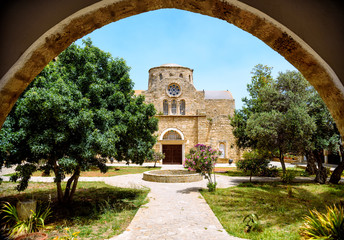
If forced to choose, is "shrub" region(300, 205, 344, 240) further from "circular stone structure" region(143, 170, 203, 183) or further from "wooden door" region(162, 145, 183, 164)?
"wooden door" region(162, 145, 183, 164)

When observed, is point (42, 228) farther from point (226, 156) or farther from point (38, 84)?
point (226, 156)

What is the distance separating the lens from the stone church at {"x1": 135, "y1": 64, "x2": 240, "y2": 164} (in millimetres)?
26281

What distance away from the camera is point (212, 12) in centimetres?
208

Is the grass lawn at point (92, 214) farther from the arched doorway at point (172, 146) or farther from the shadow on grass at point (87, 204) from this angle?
the arched doorway at point (172, 146)

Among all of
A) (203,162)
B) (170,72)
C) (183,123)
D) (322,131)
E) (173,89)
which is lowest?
(203,162)

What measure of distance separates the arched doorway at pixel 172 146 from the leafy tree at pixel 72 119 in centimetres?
1758

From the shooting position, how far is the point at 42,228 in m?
5.30

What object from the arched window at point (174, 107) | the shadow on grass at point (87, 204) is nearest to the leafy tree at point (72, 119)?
the shadow on grass at point (87, 204)

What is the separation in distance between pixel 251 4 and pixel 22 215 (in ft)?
21.4

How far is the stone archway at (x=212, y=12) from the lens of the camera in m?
1.89

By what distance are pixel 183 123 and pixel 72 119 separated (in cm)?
2134

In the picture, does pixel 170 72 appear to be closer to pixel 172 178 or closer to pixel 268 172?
pixel 268 172

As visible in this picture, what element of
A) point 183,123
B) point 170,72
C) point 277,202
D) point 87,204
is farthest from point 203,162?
point 170,72

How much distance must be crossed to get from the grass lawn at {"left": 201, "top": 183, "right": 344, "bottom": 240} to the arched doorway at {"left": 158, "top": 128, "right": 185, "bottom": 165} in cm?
1585
